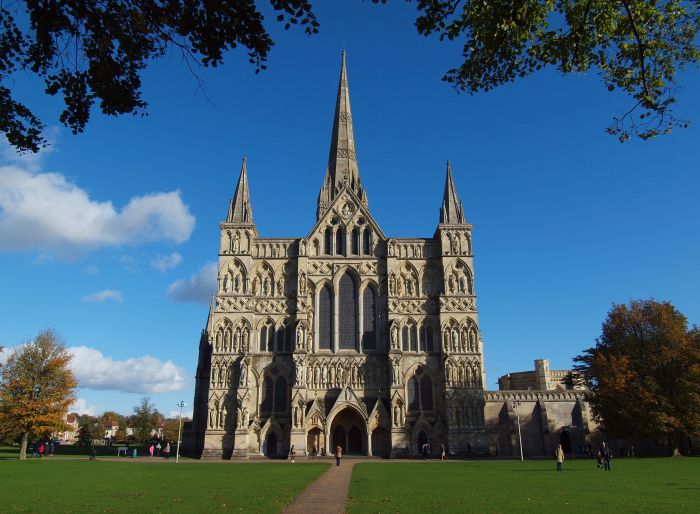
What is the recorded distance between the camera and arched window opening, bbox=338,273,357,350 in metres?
46.4

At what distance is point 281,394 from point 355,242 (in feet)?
47.8

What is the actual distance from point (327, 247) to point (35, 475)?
29793mm

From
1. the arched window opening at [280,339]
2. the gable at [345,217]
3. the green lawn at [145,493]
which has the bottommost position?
the green lawn at [145,493]

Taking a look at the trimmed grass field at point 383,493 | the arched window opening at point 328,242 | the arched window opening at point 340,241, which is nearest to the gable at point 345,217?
the arched window opening at point 328,242

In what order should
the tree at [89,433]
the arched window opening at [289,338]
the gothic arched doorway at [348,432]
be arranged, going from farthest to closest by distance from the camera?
the tree at [89,433], the arched window opening at [289,338], the gothic arched doorway at [348,432]

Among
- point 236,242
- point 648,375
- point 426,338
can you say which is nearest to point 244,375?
point 236,242

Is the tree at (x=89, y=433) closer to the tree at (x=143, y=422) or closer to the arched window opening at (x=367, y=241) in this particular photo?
the tree at (x=143, y=422)

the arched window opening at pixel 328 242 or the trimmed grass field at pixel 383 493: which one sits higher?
the arched window opening at pixel 328 242

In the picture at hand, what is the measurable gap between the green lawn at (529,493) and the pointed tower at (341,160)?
113 ft

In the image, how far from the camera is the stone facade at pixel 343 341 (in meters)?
43.2

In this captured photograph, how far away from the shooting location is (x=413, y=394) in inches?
1770

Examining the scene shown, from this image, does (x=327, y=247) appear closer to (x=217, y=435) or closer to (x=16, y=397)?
(x=217, y=435)

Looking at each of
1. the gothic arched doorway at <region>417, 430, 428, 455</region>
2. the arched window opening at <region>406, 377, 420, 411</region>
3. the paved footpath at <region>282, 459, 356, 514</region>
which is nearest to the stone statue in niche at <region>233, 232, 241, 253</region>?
the arched window opening at <region>406, 377, 420, 411</region>

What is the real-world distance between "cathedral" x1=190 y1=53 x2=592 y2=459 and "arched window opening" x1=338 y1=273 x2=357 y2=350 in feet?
0.29
